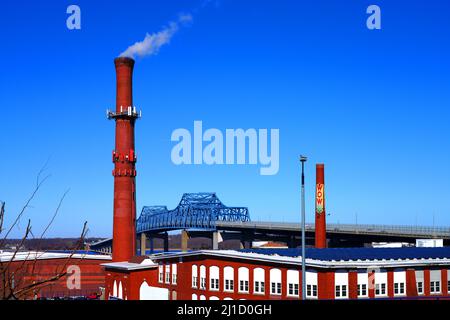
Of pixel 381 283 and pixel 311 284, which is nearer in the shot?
pixel 311 284

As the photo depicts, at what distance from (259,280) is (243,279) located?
169 centimetres

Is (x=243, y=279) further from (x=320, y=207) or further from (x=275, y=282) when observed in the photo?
(x=320, y=207)

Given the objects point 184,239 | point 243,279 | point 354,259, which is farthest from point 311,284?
point 184,239

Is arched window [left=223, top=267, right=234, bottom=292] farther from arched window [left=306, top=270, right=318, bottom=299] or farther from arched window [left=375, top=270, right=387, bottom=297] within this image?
arched window [left=375, top=270, right=387, bottom=297]

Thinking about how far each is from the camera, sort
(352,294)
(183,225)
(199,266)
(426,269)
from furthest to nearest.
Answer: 1. (183,225)
2. (199,266)
3. (426,269)
4. (352,294)

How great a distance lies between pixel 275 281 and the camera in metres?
45.7

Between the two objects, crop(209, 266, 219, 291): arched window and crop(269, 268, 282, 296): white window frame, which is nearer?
crop(269, 268, 282, 296): white window frame

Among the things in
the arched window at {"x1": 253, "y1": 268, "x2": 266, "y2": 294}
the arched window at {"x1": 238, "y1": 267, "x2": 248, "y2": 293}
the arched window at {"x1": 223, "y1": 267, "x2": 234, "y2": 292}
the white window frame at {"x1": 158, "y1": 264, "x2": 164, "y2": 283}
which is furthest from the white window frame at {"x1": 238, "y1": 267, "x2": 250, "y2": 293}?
the white window frame at {"x1": 158, "y1": 264, "x2": 164, "y2": 283}

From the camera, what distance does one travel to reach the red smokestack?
79500 mm
